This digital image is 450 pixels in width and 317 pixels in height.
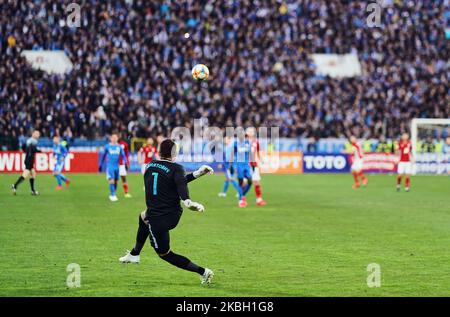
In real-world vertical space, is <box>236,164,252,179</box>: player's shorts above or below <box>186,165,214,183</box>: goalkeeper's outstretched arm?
below

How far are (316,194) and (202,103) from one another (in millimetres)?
15309

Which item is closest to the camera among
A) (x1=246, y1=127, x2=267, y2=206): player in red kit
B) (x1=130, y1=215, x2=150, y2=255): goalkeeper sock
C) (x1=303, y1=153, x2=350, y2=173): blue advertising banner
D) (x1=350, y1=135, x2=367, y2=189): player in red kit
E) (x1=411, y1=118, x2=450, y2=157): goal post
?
(x1=130, y1=215, x2=150, y2=255): goalkeeper sock

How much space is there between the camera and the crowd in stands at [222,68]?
139ft

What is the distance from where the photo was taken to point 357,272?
13008 mm

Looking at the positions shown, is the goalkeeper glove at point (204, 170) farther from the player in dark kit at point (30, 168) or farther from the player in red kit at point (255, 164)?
the player in dark kit at point (30, 168)

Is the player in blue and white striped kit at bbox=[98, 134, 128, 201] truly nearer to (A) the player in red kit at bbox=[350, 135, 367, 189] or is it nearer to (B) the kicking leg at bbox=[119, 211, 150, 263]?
(A) the player in red kit at bbox=[350, 135, 367, 189]

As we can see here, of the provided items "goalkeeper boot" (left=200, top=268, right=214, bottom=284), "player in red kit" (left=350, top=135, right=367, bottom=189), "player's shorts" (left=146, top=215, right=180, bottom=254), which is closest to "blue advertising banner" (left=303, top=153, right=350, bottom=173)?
"player in red kit" (left=350, top=135, right=367, bottom=189)

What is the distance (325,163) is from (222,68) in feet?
24.9

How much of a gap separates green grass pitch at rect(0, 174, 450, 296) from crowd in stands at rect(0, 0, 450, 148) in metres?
13.4

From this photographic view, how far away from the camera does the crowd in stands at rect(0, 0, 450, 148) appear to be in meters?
42.2

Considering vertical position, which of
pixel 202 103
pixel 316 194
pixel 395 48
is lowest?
pixel 316 194
